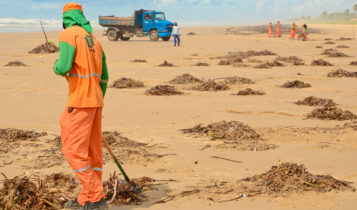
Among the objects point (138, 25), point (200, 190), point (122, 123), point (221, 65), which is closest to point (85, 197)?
point (200, 190)

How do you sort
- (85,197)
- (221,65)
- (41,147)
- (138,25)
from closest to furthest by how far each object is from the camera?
1. (85,197)
2. (41,147)
3. (221,65)
4. (138,25)

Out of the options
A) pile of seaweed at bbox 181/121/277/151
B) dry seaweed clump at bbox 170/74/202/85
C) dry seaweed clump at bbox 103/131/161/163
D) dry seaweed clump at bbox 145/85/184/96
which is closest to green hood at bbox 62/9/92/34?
dry seaweed clump at bbox 103/131/161/163

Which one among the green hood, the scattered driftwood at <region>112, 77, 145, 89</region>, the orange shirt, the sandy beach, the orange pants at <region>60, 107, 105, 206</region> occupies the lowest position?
the sandy beach

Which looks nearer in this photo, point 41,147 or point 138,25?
point 41,147

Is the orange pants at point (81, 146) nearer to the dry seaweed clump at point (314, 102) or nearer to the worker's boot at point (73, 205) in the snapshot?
the worker's boot at point (73, 205)

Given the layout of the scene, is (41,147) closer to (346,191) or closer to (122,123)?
(122,123)

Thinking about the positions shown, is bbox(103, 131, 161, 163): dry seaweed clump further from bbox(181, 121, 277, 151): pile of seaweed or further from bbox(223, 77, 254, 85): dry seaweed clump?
bbox(223, 77, 254, 85): dry seaweed clump

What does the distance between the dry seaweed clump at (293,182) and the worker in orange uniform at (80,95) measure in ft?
5.77

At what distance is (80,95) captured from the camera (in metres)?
3.73

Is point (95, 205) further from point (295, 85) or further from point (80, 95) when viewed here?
point (295, 85)

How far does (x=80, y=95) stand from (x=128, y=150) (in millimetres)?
2424

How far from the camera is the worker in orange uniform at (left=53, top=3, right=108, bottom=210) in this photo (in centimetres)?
371

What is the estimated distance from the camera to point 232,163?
5.70 m

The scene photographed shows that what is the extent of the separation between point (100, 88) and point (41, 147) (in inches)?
108
